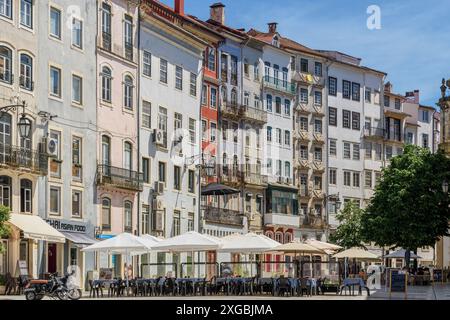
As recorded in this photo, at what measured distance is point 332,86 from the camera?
94875 mm

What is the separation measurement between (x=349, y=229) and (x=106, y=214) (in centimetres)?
3499

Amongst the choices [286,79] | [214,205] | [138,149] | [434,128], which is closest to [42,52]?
[138,149]

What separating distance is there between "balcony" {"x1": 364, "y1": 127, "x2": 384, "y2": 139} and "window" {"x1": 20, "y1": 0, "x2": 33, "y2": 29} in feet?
192

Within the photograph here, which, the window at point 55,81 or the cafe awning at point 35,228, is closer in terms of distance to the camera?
the cafe awning at point 35,228

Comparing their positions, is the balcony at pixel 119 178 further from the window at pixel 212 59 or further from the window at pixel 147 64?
the window at pixel 212 59

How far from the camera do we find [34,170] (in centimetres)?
4406

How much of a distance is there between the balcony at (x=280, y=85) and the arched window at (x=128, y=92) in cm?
2772

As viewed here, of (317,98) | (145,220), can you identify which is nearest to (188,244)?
(145,220)

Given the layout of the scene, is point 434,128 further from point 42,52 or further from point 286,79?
point 42,52

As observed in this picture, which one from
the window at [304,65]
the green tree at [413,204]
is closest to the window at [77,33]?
the green tree at [413,204]

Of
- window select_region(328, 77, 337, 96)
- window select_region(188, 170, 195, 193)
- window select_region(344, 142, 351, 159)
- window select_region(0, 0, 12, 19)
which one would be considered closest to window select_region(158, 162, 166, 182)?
window select_region(188, 170, 195, 193)

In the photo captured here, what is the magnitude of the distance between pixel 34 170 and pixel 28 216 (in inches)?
85.2

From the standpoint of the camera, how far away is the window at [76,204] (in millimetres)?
49156
